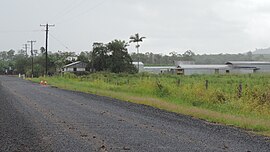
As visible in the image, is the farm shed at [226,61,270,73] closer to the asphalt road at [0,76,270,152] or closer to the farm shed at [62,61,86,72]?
the farm shed at [62,61,86,72]

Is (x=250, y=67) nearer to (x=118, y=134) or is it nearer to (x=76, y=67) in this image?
(x=76, y=67)

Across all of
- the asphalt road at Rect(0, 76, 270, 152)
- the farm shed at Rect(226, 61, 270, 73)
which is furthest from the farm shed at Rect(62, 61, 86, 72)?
the asphalt road at Rect(0, 76, 270, 152)

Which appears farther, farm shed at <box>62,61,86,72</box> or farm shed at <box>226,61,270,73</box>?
farm shed at <box>62,61,86,72</box>

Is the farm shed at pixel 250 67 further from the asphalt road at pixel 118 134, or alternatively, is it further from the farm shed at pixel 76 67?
the asphalt road at pixel 118 134

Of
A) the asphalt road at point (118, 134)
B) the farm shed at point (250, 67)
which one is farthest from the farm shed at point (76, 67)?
the asphalt road at point (118, 134)

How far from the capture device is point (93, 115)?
17.1 metres

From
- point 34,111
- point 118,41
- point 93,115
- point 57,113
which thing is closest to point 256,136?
point 93,115

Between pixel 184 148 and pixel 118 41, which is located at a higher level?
pixel 118 41

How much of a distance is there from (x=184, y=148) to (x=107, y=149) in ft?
5.82

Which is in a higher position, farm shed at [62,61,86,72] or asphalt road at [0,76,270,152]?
farm shed at [62,61,86,72]

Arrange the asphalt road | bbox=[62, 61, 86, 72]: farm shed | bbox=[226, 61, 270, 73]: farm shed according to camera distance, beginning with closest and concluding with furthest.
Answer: the asphalt road
bbox=[226, 61, 270, 73]: farm shed
bbox=[62, 61, 86, 72]: farm shed

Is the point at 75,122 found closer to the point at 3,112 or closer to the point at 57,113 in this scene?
the point at 57,113

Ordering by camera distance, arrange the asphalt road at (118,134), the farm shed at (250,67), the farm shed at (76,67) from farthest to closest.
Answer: the farm shed at (76,67) → the farm shed at (250,67) → the asphalt road at (118,134)

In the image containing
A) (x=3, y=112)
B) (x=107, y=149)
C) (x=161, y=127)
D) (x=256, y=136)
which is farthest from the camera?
(x=3, y=112)
